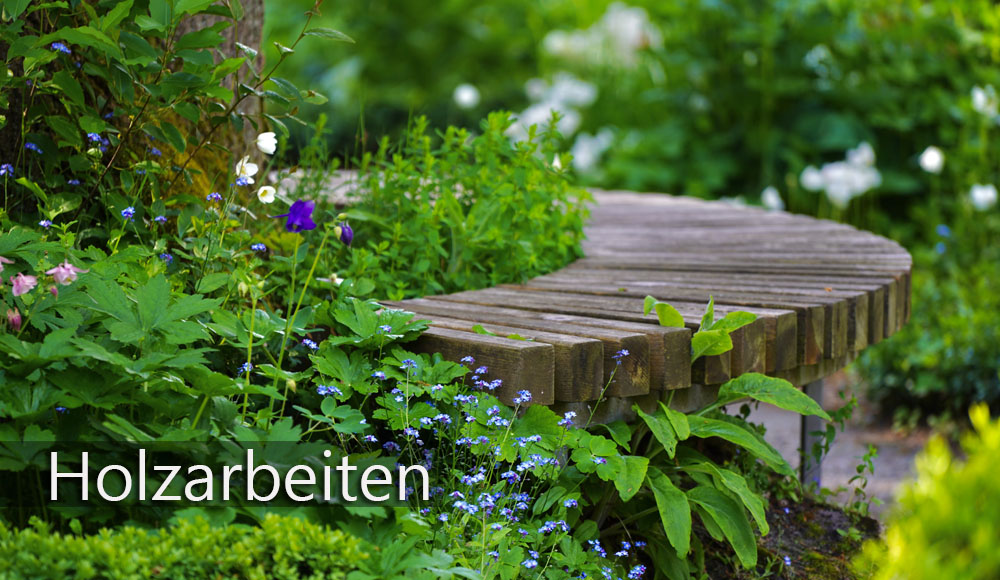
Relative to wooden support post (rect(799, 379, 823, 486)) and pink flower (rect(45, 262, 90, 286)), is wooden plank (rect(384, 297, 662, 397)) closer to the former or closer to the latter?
pink flower (rect(45, 262, 90, 286))

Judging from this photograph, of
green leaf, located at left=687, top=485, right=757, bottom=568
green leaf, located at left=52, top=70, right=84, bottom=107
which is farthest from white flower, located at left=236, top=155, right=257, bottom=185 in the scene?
green leaf, located at left=687, top=485, right=757, bottom=568

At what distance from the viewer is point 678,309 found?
2.50m

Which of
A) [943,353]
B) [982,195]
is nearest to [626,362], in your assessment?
[943,353]

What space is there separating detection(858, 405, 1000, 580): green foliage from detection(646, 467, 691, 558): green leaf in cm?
78

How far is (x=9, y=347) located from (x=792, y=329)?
5.81 feet

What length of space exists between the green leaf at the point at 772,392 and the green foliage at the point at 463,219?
878mm

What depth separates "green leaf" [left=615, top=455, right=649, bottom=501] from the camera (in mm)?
1905

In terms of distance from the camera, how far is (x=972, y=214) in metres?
6.25

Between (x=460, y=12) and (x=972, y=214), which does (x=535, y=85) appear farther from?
(x=972, y=214)

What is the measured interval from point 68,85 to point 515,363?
117cm

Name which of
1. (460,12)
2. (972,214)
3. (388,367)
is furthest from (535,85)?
(388,367)

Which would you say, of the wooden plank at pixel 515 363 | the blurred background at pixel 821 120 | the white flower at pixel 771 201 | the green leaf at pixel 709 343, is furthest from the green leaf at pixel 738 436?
the white flower at pixel 771 201

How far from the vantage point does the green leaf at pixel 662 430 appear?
2029mm

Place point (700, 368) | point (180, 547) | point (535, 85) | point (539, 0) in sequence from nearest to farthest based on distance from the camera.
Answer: point (180, 547), point (700, 368), point (535, 85), point (539, 0)
